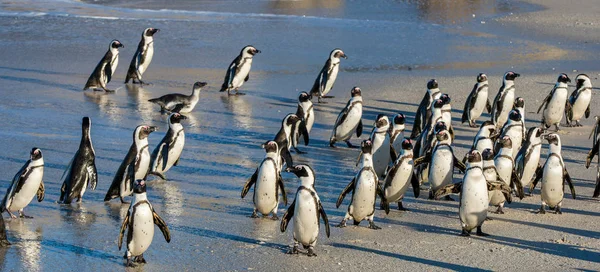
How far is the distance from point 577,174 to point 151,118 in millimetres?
5474

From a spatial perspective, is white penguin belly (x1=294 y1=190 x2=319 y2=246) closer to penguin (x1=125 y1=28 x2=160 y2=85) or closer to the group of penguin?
the group of penguin

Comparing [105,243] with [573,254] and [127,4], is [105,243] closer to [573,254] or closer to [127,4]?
[573,254]

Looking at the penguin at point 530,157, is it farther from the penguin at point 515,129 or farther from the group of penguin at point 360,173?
the penguin at point 515,129

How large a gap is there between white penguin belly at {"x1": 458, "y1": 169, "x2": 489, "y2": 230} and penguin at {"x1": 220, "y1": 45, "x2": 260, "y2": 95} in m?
7.18

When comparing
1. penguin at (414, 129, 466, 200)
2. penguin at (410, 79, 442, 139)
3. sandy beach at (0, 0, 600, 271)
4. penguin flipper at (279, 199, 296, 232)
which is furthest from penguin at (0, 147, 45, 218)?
penguin at (410, 79, 442, 139)

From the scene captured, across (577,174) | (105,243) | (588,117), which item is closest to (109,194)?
A: (105,243)

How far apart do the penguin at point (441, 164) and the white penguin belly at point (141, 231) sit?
2.95 metres

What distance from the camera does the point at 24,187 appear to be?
27.6ft

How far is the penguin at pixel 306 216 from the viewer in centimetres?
755

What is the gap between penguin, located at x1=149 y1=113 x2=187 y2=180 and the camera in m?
9.98

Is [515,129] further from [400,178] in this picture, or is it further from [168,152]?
[168,152]

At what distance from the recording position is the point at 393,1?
27547 mm

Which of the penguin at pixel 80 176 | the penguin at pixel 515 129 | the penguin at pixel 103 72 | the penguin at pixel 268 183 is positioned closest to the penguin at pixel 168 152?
the penguin at pixel 80 176

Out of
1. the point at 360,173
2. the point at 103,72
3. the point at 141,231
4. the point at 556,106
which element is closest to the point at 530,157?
the point at 360,173
